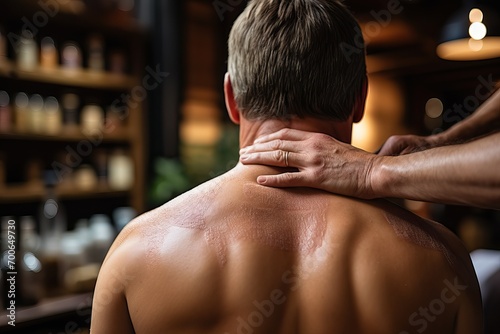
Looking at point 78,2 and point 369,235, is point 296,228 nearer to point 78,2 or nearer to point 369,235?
point 369,235

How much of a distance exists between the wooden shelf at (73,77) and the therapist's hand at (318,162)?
2.39 m

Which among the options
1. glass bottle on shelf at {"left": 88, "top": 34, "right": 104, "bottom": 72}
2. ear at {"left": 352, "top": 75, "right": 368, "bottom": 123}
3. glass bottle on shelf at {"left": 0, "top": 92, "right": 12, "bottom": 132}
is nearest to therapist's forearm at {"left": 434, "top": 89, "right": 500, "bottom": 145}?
ear at {"left": 352, "top": 75, "right": 368, "bottom": 123}

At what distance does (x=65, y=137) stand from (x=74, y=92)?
0.42 metres

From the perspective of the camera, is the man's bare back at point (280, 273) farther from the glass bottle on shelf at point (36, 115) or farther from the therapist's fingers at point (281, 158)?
the glass bottle on shelf at point (36, 115)

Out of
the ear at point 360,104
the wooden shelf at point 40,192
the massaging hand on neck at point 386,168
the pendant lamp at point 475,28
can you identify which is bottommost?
the wooden shelf at point 40,192

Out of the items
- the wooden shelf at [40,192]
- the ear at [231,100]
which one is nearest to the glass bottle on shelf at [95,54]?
the wooden shelf at [40,192]

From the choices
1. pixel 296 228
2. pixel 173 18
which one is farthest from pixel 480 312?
pixel 173 18

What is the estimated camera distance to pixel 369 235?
38.1 inches

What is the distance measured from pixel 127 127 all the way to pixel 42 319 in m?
1.60

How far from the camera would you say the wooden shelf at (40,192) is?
2.96m

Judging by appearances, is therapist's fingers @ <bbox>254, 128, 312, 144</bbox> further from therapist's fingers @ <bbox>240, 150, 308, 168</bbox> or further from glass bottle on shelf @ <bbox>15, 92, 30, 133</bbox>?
glass bottle on shelf @ <bbox>15, 92, 30, 133</bbox>

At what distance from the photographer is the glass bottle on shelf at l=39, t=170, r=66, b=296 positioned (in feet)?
8.96

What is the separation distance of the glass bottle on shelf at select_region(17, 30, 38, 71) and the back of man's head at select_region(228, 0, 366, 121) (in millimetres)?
2331

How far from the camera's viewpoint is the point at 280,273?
0.93 meters
